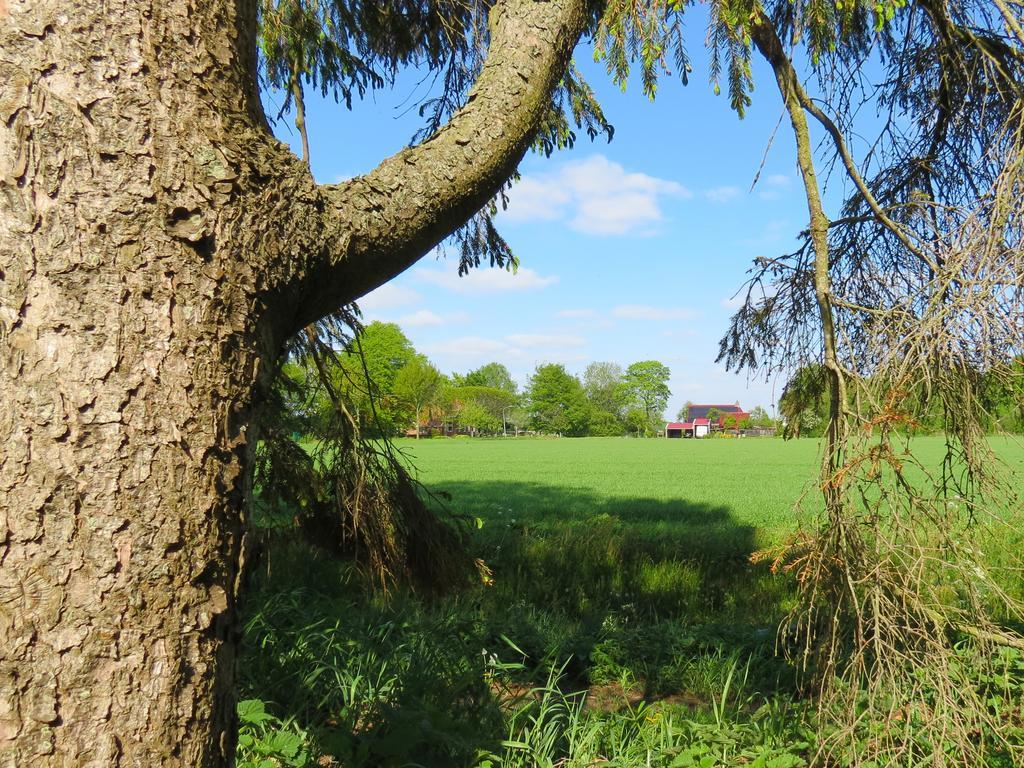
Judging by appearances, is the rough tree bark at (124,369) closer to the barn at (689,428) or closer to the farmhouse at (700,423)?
the farmhouse at (700,423)

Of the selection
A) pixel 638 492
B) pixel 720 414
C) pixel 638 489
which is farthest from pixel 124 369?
pixel 720 414

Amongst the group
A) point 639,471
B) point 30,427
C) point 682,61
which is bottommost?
point 639,471

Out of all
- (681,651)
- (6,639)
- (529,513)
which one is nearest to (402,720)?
(6,639)

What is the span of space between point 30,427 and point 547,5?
1728 millimetres

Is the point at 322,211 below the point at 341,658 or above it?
above

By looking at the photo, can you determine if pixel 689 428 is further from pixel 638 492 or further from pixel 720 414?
pixel 638 492

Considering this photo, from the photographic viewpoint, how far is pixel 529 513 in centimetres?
1246

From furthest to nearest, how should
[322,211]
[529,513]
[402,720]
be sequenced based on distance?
[529,513], [402,720], [322,211]

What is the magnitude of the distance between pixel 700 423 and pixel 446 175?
3485 inches

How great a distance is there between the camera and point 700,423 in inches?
3435

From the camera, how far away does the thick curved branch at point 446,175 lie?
168 centimetres

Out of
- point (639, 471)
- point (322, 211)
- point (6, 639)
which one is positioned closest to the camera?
point (6, 639)

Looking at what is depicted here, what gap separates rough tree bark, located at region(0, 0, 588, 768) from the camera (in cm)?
117

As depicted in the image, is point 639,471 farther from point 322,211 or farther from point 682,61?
point 322,211
